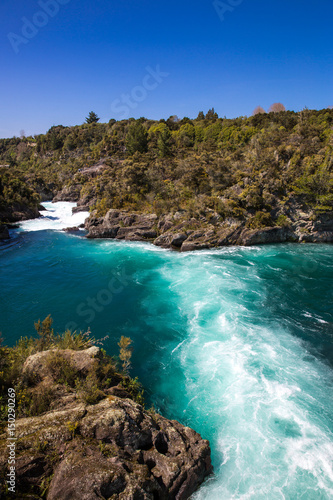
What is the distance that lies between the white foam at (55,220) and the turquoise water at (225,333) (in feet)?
53.7

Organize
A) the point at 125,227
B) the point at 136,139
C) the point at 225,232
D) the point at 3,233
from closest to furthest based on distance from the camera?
1. the point at 225,232
2. the point at 3,233
3. the point at 125,227
4. the point at 136,139

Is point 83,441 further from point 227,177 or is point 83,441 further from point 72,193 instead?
point 72,193

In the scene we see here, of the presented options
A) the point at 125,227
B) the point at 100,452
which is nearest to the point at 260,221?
the point at 125,227

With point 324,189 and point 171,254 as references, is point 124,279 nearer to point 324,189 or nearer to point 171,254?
point 171,254

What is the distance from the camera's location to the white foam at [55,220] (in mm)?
45031

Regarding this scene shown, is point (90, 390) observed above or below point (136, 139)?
below

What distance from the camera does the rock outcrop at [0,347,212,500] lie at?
512 centimetres

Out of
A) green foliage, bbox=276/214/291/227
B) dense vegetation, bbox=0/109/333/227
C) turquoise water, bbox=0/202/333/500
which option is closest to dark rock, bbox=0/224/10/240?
turquoise water, bbox=0/202/333/500

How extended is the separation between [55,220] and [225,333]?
154ft

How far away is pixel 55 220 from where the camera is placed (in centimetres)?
5084

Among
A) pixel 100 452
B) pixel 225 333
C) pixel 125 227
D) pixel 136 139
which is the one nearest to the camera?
pixel 100 452

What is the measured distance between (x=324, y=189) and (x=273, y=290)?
22559 mm

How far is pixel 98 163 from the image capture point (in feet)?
250

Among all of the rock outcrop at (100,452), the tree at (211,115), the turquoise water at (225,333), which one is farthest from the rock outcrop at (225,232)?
the tree at (211,115)
